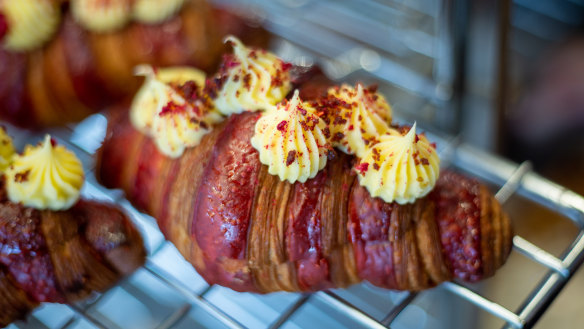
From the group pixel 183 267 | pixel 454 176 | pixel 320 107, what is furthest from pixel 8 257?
pixel 454 176

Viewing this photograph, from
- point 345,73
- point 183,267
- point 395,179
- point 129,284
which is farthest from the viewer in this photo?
point 345,73

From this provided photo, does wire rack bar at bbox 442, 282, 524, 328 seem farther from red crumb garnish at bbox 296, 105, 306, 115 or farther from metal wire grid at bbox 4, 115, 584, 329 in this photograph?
red crumb garnish at bbox 296, 105, 306, 115

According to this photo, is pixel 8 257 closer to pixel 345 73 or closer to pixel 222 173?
pixel 222 173

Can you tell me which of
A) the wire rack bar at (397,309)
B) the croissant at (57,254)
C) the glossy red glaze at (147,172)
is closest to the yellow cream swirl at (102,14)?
the glossy red glaze at (147,172)

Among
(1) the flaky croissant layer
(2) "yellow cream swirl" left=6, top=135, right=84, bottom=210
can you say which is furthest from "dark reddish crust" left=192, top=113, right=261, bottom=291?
(2) "yellow cream swirl" left=6, top=135, right=84, bottom=210

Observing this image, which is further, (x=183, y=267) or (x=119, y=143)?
(x=183, y=267)

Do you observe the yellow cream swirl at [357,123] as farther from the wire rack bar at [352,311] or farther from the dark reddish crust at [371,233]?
the wire rack bar at [352,311]

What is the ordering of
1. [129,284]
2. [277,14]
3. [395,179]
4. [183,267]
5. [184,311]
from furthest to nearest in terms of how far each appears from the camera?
[277,14]
[129,284]
[183,267]
[184,311]
[395,179]
